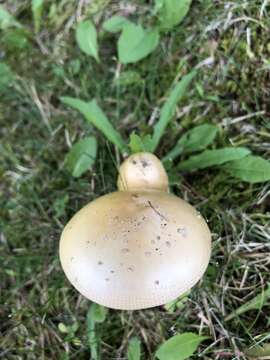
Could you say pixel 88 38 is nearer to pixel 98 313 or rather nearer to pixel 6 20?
pixel 6 20

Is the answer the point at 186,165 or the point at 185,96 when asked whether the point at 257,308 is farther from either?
the point at 185,96

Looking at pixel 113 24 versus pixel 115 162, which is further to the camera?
pixel 113 24

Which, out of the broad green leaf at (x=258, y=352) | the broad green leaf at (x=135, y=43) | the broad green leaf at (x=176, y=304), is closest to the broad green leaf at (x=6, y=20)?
the broad green leaf at (x=135, y=43)

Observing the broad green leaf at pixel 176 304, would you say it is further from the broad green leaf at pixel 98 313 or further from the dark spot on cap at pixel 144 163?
the dark spot on cap at pixel 144 163

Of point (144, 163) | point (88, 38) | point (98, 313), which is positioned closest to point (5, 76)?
point (88, 38)

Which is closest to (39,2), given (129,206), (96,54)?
(96,54)

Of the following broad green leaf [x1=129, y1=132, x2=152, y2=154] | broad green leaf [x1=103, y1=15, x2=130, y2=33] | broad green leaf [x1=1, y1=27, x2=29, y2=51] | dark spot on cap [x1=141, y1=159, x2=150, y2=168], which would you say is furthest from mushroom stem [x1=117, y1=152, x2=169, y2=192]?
broad green leaf [x1=1, y1=27, x2=29, y2=51]
